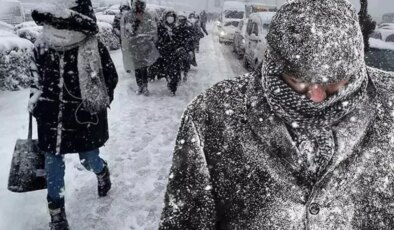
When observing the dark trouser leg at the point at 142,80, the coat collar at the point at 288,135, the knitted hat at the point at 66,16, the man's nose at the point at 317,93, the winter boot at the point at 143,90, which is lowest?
the winter boot at the point at 143,90

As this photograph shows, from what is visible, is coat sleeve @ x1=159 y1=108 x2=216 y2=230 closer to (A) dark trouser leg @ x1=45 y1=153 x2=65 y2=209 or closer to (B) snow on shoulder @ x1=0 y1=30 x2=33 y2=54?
(A) dark trouser leg @ x1=45 y1=153 x2=65 y2=209

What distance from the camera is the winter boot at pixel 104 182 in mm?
4066

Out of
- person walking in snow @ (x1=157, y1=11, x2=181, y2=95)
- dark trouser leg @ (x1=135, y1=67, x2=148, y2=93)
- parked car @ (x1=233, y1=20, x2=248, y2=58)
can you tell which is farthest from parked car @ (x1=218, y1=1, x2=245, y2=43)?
dark trouser leg @ (x1=135, y1=67, x2=148, y2=93)

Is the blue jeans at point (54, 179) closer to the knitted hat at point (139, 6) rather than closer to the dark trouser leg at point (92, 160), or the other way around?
the dark trouser leg at point (92, 160)

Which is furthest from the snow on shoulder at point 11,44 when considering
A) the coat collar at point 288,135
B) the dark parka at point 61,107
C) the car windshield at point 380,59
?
the coat collar at point 288,135

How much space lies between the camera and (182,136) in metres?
1.54

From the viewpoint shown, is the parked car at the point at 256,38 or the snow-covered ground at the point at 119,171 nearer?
the snow-covered ground at the point at 119,171

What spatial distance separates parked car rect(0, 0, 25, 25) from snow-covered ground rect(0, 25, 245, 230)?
590 inches

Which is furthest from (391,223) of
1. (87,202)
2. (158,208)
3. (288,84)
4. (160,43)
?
(160,43)

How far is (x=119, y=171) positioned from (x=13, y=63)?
498 cm

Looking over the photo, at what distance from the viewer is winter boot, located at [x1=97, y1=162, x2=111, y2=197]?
4.07 meters

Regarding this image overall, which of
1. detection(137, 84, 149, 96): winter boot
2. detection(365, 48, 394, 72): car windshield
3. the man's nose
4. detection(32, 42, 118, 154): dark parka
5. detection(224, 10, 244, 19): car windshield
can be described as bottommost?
detection(137, 84, 149, 96): winter boot

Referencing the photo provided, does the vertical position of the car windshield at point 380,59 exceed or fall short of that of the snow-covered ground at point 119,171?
it exceeds it

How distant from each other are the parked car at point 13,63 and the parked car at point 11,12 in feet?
46.5
